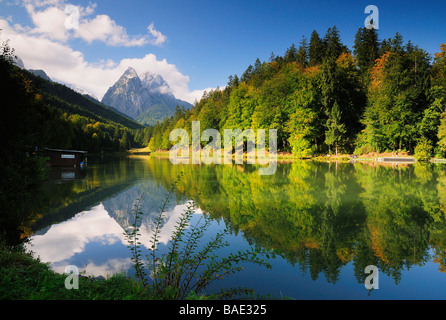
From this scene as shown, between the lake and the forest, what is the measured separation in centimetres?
2868

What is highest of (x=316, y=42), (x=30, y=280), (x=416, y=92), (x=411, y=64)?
(x=316, y=42)

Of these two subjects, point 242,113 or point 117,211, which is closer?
point 117,211

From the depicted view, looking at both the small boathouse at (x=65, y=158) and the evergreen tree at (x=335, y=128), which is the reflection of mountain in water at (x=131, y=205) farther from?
the evergreen tree at (x=335, y=128)

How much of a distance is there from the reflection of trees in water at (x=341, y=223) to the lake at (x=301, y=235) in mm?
28

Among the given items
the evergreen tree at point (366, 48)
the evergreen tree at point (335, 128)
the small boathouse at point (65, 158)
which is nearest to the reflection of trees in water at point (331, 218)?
the evergreen tree at point (335, 128)

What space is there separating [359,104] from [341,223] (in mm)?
48853

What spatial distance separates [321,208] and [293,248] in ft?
15.4

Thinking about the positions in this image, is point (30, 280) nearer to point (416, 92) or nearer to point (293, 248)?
point (293, 248)

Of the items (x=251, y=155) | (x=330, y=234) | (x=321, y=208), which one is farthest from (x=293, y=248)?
(x=251, y=155)

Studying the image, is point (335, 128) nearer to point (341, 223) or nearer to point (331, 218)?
point (331, 218)

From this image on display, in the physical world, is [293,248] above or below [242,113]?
below

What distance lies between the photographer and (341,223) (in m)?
8.37

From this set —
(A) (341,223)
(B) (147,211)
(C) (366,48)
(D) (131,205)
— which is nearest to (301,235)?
(A) (341,223)
